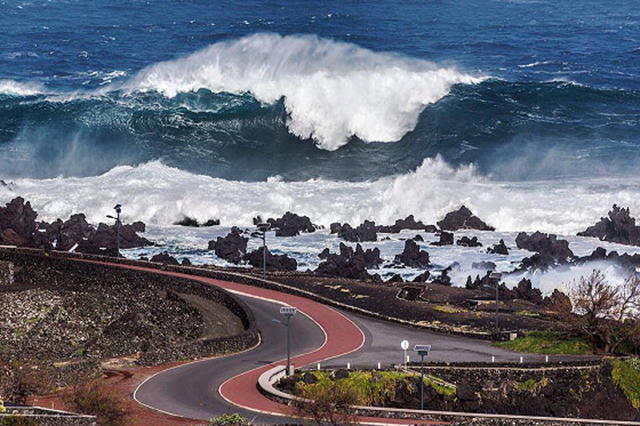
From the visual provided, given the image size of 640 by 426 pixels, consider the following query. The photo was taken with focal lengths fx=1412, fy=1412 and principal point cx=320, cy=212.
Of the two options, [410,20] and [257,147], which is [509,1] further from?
[257,147]

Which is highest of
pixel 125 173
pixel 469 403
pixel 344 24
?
pixel 344 24

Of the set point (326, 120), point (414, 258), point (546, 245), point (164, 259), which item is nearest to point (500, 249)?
point (546, 245)

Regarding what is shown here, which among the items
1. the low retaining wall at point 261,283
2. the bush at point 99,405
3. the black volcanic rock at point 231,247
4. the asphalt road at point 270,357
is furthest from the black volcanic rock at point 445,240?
the bush at point 99,405

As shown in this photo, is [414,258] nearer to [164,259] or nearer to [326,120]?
[164,259]

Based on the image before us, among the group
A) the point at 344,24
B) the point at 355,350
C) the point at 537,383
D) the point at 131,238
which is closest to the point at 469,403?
the point at 537,383

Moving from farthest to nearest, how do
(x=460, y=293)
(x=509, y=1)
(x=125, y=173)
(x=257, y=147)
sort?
(x=509, y=1), (x=257, y=147), (x=125, y=173), (x=460, y=293)

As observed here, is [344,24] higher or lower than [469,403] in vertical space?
higher

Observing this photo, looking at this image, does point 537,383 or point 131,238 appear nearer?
point 537,383

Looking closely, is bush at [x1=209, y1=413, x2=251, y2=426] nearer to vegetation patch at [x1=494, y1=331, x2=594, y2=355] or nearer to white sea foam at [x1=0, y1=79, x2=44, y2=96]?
vegetation patch at [x1=494, y1=331, x2=594, y2=355]
